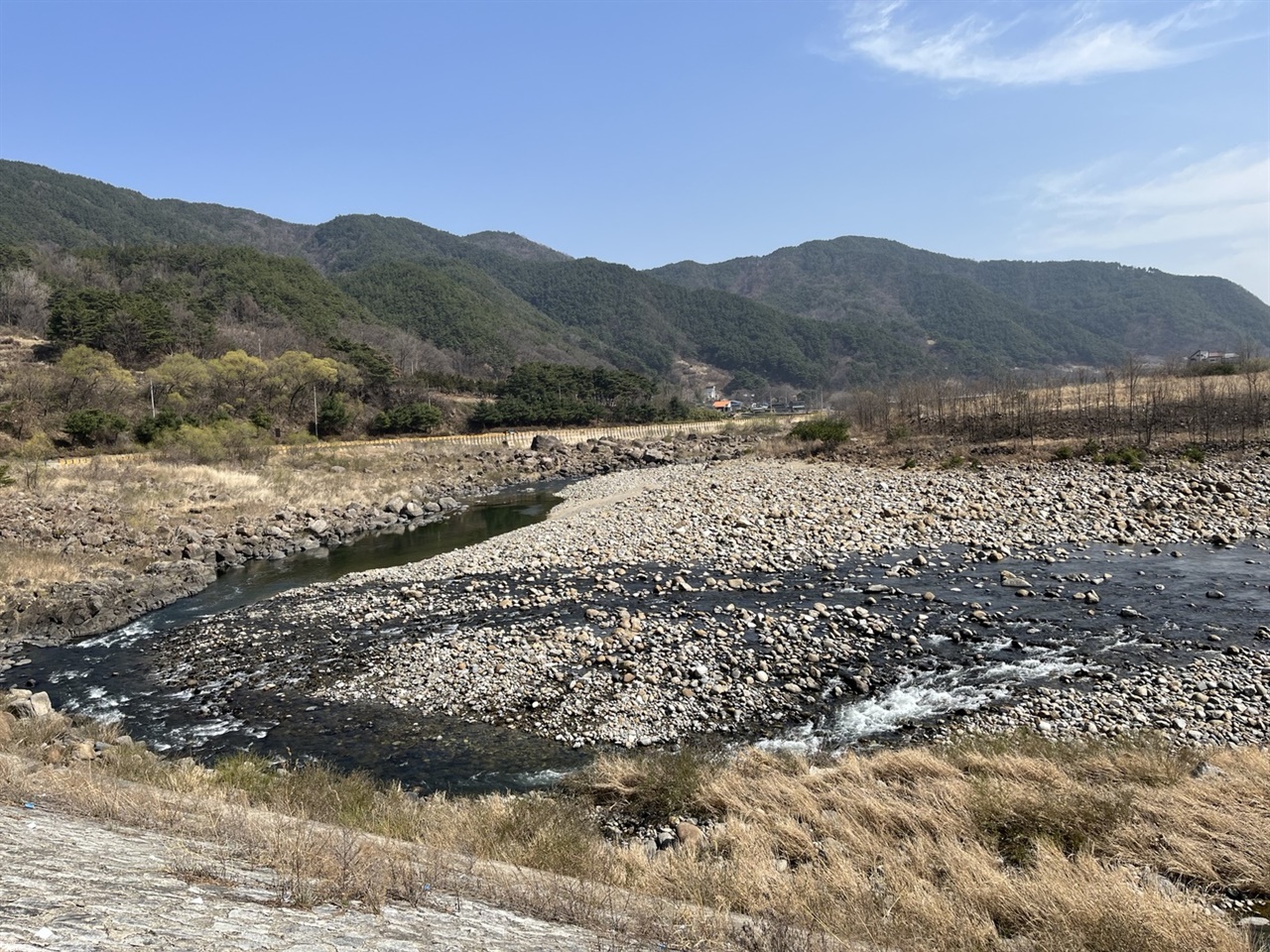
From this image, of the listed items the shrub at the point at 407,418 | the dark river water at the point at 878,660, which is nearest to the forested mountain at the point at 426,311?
the shrub at the point at 407,418

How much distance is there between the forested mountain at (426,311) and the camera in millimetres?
66438

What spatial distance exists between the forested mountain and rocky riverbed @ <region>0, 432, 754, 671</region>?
37.4m

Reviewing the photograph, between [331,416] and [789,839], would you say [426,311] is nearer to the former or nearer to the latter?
[331,416]

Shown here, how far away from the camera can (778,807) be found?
635 centimetres

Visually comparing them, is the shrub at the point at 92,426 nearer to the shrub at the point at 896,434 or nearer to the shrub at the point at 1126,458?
the shrub at the point at 896,434

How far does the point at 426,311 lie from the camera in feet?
369

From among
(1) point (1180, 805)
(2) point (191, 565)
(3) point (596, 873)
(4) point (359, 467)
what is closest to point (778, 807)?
(3) point (596, 873)

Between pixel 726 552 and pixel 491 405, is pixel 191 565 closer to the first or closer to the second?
pixel 726 552

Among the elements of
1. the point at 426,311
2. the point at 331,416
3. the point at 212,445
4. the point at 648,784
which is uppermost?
the point at 426,311

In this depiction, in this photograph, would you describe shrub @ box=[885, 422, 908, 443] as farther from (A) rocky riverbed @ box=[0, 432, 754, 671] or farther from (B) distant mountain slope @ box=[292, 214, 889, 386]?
(B) distant mountain slope @ box=[292, 214, 889, 386]

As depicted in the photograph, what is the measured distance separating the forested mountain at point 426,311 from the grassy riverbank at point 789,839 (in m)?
59.0

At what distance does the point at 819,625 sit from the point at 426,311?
364 feet

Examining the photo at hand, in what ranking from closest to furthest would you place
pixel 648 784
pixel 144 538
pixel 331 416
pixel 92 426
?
1. pixel 648 784
2. pixel 144 538
3. pixel 92 426
4. pixel 331 416

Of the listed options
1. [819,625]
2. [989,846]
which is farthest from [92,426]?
[989,846]
